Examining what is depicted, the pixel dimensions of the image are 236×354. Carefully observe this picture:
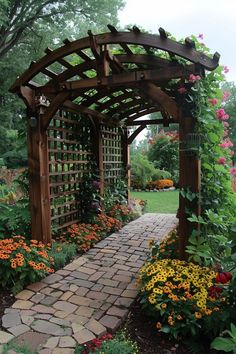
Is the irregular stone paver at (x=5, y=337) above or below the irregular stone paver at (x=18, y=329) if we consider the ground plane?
above

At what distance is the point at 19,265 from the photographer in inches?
108

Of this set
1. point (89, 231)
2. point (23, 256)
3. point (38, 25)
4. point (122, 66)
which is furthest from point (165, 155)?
point (23, 256)

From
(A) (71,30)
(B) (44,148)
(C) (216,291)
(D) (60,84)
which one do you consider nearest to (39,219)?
(B) (44,148)

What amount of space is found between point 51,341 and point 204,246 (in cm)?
146

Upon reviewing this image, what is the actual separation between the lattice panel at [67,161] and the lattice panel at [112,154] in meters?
0.52

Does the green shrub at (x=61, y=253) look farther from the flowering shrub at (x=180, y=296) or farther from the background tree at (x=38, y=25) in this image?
the background tree at (x=38, y=25)

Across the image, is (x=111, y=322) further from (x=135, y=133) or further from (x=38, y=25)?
(x=38, y=25)

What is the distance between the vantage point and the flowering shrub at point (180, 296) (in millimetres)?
2068

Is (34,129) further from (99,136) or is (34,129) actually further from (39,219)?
(99,136)

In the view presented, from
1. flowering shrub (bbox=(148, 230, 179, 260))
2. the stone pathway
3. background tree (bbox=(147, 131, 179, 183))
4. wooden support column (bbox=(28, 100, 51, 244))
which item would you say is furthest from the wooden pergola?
background tree (bbox=(147, 131, 179, 183))

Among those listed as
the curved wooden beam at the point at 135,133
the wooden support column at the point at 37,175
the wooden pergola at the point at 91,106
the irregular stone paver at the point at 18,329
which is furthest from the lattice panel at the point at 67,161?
the irregular stone paver at the point at 18,329

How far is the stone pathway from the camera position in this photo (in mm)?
2152

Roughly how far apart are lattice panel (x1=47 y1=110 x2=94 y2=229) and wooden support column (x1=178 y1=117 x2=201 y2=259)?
6.39 ft

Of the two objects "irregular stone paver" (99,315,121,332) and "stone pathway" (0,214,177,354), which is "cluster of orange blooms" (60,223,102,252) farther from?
"irregular stone paver" (99,315,121,332)
